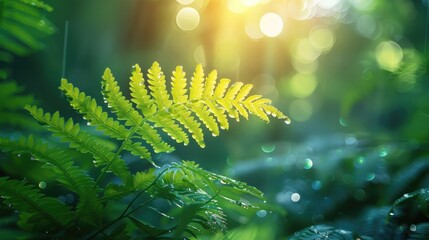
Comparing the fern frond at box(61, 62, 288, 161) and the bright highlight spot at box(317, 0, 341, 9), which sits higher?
the bright highlight spot at box(317, 0, 341, 9)

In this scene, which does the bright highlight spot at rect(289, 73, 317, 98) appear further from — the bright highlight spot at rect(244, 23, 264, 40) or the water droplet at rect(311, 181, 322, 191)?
the water droplet at rect(311, 181, 322, 191)

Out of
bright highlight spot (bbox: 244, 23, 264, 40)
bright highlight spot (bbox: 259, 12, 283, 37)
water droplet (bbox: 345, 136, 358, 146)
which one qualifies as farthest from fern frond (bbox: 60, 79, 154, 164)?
bright highlight spot (bbox: 259, 12, 283, 37)

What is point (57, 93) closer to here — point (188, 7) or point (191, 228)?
point (191, 228)

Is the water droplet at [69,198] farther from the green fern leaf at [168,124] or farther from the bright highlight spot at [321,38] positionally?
the bright highlight spot at [321,38]

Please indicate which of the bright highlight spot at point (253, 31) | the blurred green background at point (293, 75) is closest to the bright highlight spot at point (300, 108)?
the blurred green background at point (293, 75)

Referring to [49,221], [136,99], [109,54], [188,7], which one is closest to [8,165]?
[49,221]

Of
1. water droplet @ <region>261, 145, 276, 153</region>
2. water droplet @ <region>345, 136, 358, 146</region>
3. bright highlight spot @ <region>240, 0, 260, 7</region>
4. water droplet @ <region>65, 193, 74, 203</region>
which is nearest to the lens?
water droplet @ <region>65, 193, 74, 203</region>
